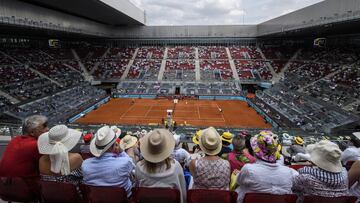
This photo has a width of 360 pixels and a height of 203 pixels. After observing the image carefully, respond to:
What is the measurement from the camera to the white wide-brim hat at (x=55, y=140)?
3051 mm

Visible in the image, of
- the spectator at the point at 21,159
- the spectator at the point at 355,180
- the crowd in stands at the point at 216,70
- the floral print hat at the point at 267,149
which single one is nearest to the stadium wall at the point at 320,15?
the crowd in stands at the point at 216,70

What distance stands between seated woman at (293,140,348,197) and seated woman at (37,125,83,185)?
3189 mm

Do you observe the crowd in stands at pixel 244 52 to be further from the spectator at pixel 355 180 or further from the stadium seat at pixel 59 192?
the stadium seat at pixel 59 192

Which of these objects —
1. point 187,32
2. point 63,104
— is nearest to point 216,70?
point 187,32

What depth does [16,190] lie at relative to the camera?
3.26 metres

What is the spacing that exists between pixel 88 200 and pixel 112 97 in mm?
34637

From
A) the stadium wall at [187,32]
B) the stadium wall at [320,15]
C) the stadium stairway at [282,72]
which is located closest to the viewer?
the stadium wall at [320,15]

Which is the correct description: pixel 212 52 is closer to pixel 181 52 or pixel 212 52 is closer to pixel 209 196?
pixel 181 52

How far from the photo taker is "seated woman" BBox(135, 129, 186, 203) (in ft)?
9.11

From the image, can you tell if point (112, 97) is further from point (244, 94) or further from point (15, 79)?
point (244, 94)

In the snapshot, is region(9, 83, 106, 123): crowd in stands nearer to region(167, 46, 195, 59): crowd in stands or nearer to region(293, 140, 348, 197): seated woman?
region(167, 46, 195, 59): crowd in stands

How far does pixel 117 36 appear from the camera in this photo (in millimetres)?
49906

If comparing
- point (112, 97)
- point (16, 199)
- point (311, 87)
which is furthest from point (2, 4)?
point (311, 87)

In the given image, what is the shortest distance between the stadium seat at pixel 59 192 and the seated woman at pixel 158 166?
3.06 ft
